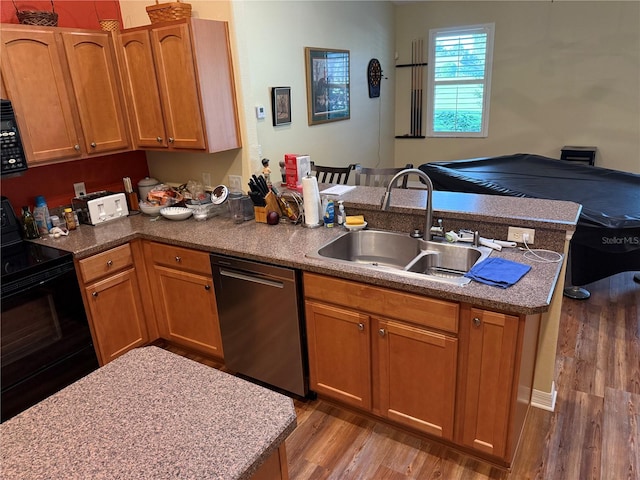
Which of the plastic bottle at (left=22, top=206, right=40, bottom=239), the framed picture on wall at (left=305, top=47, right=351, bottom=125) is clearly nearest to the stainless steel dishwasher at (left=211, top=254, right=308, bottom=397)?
the plastic bottle at (left=22, top=206, right=40, bottom=239)

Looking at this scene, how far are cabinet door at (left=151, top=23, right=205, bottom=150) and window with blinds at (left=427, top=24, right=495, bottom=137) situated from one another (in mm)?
4578

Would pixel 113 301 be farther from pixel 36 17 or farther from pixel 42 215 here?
pixel 36 17

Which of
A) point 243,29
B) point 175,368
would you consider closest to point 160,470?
point 175,368

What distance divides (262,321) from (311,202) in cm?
73

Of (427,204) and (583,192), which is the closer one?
(427,204)

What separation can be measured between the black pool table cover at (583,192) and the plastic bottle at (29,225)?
10.3 feet

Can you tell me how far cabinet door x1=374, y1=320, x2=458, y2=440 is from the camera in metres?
1.95

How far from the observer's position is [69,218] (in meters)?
2.79

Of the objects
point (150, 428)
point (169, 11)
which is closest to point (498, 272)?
point (150, 428)

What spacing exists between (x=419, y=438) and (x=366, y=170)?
2021 mm

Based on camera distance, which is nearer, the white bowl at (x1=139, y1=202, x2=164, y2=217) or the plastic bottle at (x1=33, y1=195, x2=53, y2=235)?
the plastic bottle at (x1=33, y1=195, x2=53, y2=235)

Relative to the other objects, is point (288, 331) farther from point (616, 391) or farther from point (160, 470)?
point (616, 391)

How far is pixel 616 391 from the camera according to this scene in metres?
2.49

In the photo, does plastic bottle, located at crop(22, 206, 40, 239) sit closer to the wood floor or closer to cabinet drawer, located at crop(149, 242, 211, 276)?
cabinet drawer, located at crop(149, 242, 211, 276)
